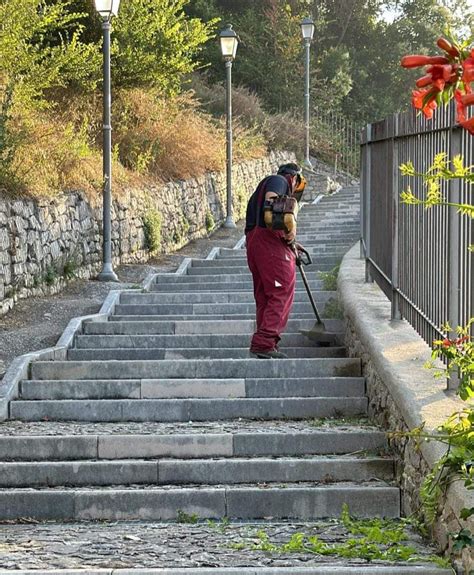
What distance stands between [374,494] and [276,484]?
72 centimetres

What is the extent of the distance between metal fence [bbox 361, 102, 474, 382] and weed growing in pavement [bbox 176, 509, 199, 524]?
1.60 m

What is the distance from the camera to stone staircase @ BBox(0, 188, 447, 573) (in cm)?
668

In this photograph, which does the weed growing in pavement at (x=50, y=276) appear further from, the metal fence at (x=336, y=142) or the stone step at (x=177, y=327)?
the metal fence at (x=336, y=142)

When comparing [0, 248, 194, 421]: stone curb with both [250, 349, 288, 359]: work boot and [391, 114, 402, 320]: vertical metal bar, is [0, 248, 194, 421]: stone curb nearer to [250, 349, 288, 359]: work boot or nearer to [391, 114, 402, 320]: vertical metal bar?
[250, 349, 288, 359]: work boot

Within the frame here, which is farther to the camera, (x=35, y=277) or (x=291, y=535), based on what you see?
(x=35, y=277)

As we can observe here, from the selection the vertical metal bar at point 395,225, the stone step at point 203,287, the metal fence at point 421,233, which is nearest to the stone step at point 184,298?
the stone step at point 203,287

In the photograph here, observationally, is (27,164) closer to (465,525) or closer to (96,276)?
(96,276)

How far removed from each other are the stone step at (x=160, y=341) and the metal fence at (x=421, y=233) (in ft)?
4.45

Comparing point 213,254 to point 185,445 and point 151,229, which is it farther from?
point 185,445

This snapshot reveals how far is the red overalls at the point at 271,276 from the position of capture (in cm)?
944

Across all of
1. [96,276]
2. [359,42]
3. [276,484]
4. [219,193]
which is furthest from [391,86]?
[276,484]

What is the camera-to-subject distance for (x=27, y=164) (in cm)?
1413

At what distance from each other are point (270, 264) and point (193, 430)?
1852 mm

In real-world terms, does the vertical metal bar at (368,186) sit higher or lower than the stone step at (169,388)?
higher
